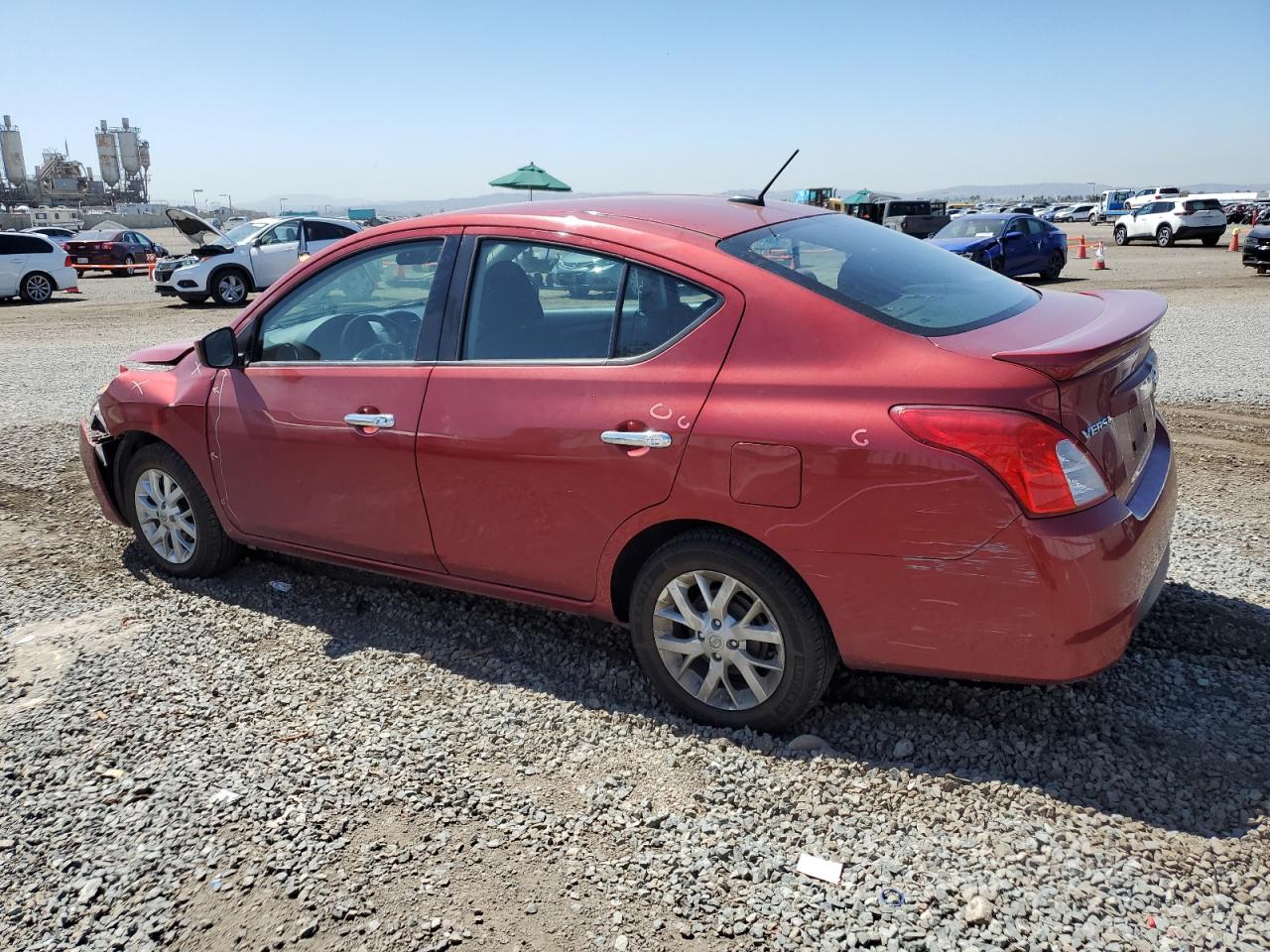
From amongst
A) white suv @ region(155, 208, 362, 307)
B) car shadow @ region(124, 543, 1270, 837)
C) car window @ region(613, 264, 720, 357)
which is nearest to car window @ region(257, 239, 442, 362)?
car window @ region(613, 264, 720, 357)

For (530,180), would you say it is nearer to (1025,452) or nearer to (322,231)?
(322,231)

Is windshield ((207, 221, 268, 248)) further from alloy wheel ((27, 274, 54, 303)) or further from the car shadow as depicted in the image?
the car shadow

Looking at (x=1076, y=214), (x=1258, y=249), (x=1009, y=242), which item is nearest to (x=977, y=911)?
(x=1009, y=242)

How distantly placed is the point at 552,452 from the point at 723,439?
67 centimetres

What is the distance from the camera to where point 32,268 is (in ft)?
70.8

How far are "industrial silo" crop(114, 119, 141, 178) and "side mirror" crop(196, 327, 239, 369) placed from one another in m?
145

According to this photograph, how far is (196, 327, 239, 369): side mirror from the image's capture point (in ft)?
13.8

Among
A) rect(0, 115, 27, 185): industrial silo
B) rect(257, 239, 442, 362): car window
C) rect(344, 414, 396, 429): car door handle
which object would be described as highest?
rect(0, 115, 27, 185): industrial silo

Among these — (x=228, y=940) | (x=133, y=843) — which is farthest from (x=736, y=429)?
(x=133, y=843)

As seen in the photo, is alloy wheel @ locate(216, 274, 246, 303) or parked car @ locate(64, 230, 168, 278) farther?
parked car @ locate(64, 230, 168, 278)

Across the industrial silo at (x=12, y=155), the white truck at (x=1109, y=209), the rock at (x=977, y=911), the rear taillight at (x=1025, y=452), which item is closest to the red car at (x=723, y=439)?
the rear taillight at (x=1025, y=452)

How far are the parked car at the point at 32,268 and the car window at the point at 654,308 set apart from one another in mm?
23053

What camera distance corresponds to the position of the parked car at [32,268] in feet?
70.0

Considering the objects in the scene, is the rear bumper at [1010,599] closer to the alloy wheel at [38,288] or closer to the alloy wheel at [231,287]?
the alloy wheel at [231,287]
